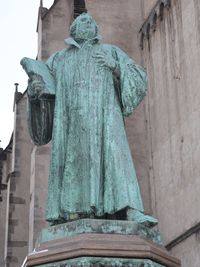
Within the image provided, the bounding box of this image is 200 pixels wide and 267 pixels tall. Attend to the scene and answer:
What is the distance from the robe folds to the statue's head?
0.20 feet

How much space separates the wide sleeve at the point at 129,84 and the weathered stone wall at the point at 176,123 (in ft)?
28.5

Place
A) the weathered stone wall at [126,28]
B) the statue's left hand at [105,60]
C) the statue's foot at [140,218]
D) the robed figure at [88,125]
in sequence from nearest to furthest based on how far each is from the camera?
the statue's foot at [140,218] → the robed figure at [88,125] → the statue's left hand at [105,60] → the weathered stone wall at [126,28]

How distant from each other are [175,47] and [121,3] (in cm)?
331

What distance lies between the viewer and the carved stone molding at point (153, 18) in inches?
641

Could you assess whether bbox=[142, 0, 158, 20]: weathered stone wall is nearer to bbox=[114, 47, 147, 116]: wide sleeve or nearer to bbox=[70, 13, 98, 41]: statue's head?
bbox=[70, 13, 98, 41]: statue's head

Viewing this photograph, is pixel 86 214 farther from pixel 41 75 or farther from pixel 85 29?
pixel 85 29

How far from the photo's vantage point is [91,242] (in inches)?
148

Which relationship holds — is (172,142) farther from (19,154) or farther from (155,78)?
(19,154)

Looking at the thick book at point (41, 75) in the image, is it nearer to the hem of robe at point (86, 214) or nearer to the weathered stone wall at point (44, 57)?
the hem of robe at point (86, 214)

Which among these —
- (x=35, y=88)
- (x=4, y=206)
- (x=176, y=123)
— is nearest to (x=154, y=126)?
(x=176, y=123)

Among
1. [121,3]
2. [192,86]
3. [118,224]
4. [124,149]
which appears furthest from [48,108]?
[121,3]

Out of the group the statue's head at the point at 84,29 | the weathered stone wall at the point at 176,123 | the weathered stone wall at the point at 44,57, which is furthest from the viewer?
the weathered stone wall at the point at 44,57

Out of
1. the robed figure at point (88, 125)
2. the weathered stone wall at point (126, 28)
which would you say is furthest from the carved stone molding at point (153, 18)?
the robed figure at point (88, 125)

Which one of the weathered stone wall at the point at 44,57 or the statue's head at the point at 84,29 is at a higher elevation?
the weathered stone wall at the point at 44,57
